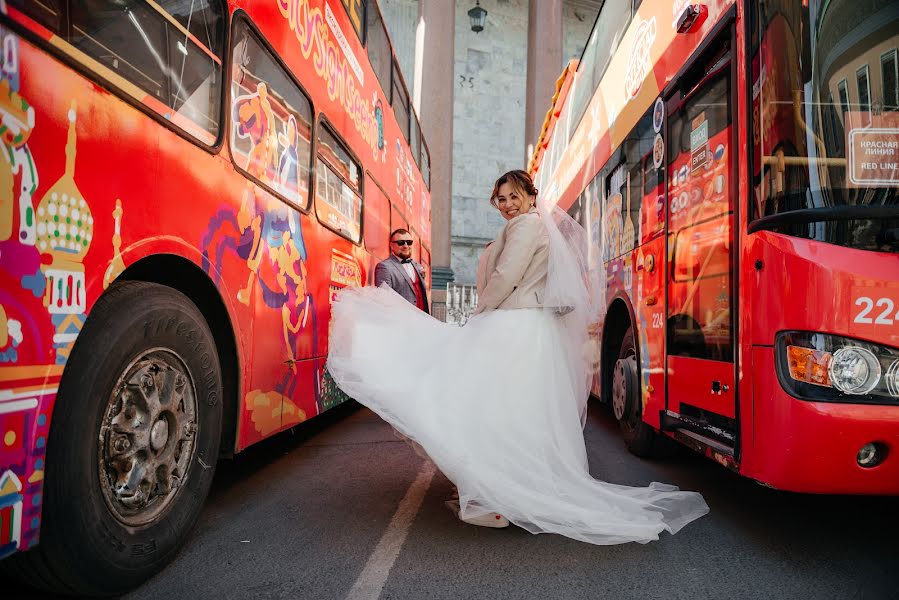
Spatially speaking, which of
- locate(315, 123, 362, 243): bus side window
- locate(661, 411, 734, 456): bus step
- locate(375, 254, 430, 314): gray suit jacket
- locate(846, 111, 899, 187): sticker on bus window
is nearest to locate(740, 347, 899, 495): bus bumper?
locate(661, 411, 734, 456): bus step

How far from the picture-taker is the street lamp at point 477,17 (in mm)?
20641

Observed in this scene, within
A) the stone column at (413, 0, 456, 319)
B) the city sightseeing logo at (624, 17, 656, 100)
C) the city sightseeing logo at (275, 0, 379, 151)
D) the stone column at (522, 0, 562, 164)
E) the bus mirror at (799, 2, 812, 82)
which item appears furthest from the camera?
the stone column at (522, 0, 562, 164)

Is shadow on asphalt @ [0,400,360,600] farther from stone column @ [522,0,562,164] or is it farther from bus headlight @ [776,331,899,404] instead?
stone column @ [522,0,562,164]

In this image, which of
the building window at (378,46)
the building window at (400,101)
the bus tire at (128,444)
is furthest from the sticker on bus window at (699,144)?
the building window at (400,101)

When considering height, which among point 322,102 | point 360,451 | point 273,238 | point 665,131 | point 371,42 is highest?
point 371,42

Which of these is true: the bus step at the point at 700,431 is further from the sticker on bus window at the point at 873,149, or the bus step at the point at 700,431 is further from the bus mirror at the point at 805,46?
the bus mirror at the point at 805,46

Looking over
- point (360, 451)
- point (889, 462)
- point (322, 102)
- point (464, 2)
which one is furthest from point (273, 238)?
point (464, 2)

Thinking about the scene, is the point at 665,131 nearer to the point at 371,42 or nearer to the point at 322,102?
the point at 322,102

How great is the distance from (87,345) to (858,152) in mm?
2988

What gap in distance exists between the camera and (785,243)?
2361 millimetres

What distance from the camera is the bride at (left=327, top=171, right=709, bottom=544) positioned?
2658 mm

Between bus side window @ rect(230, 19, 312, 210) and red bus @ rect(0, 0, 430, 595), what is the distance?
0.01 meters

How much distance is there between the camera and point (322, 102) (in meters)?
4.07

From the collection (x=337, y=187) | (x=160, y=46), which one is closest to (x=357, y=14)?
(x=337, y=187)
